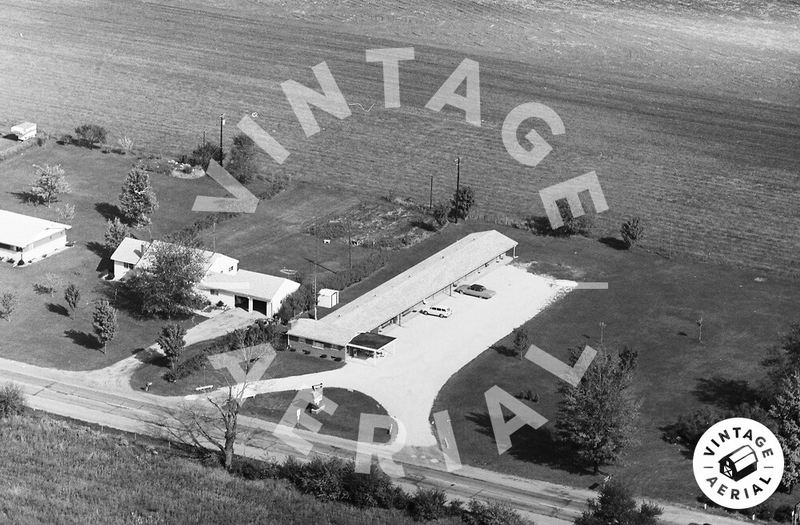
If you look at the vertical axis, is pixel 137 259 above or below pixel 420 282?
above

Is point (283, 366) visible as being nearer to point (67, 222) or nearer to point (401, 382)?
point (401, 382)

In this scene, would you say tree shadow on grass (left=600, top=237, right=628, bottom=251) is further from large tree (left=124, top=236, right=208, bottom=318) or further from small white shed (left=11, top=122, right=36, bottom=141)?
small white shed (left=11, top=122, right=36, bottom=141)

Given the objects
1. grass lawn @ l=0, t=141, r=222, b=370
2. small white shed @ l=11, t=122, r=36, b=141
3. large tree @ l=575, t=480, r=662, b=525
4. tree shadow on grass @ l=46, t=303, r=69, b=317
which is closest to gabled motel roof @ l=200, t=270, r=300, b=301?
grass lawn @ l=0, t=141, r=222, b=370

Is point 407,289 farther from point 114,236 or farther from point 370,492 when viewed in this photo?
point 370,492

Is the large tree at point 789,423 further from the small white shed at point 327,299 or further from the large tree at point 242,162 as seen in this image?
the large tree at point 242,162

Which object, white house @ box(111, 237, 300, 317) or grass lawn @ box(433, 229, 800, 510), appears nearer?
grass lawn @ box(433, 229, 800, 510)

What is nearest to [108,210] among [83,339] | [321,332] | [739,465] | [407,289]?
[83,339]

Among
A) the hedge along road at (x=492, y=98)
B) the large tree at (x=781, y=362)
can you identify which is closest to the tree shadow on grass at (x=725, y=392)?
the large tree at (x=781, y=362)
